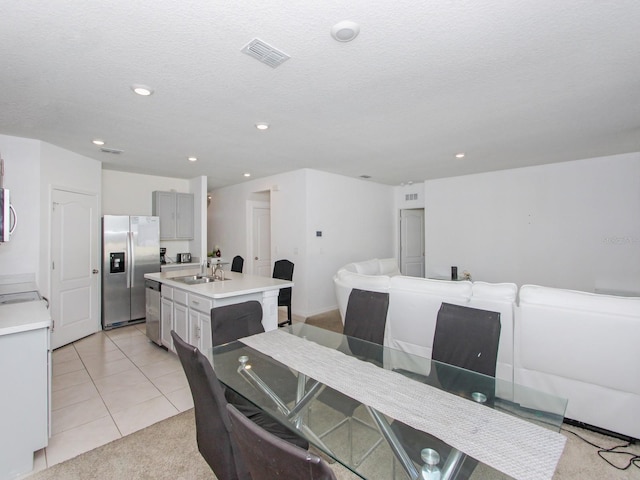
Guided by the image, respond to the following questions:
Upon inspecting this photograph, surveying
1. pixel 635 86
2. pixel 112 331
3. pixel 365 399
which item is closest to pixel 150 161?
pixel 112 331

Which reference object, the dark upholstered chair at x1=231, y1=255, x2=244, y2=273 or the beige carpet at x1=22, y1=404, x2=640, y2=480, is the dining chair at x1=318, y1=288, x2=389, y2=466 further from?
the dark upholstered chair at x1=231, y1=255, x2=244, y2=273

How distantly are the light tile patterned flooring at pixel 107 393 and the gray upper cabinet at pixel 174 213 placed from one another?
2263 millimetres

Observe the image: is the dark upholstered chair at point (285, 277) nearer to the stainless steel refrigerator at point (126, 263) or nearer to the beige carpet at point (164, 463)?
the stainless steel refrigerator at point (126, 263)

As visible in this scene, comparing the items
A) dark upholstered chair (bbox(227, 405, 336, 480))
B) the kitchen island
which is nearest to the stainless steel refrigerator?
the kitchen island

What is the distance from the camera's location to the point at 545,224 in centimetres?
496

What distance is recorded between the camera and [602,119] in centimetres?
304

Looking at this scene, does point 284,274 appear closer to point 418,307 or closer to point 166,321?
point 166,321

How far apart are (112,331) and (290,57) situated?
4.77 m

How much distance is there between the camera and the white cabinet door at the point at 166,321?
3563 mm

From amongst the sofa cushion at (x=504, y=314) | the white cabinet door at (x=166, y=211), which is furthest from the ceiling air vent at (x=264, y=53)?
the white cabinet door at (x=166, y=211)

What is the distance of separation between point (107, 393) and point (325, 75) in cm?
332

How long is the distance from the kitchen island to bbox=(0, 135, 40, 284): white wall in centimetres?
141

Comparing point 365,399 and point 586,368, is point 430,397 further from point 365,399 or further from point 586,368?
point 586,368

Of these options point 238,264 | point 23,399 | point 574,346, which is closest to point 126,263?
point 238,264
